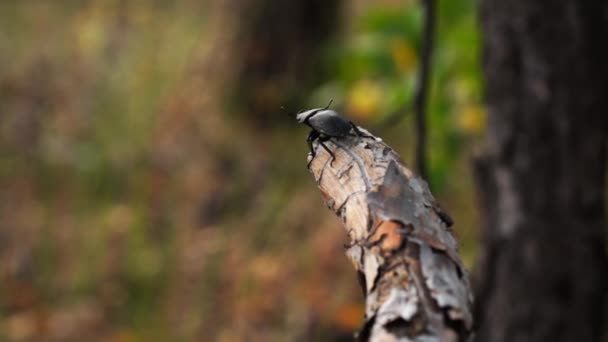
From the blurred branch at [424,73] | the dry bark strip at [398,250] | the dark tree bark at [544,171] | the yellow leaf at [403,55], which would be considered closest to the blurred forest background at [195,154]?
the yellow leaf at [403,55]

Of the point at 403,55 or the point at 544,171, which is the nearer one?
the point at 544,171

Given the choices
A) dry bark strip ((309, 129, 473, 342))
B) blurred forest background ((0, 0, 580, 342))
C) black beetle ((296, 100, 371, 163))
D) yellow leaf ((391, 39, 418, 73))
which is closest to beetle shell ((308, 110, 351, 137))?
black beetle ((296, 100, 371, 163))

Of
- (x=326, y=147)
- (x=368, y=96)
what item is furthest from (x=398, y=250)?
(x=368, y=96)

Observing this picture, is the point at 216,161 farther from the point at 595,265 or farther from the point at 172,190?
the point at 595,265

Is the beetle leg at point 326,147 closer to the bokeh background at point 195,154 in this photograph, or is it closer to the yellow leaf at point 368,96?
the bokeh background at point 195,154

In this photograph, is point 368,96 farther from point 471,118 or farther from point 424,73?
point 424,73

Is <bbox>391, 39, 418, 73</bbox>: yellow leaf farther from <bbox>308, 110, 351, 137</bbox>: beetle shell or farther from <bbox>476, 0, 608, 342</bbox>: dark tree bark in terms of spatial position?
<bbox>308, 110, 351, 137</bbox>: beetle shell

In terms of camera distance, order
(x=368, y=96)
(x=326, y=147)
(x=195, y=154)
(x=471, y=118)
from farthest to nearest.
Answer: (x=195, y=154), (x=368, y=96), (x=471, y=118), (x=326, y=147)
